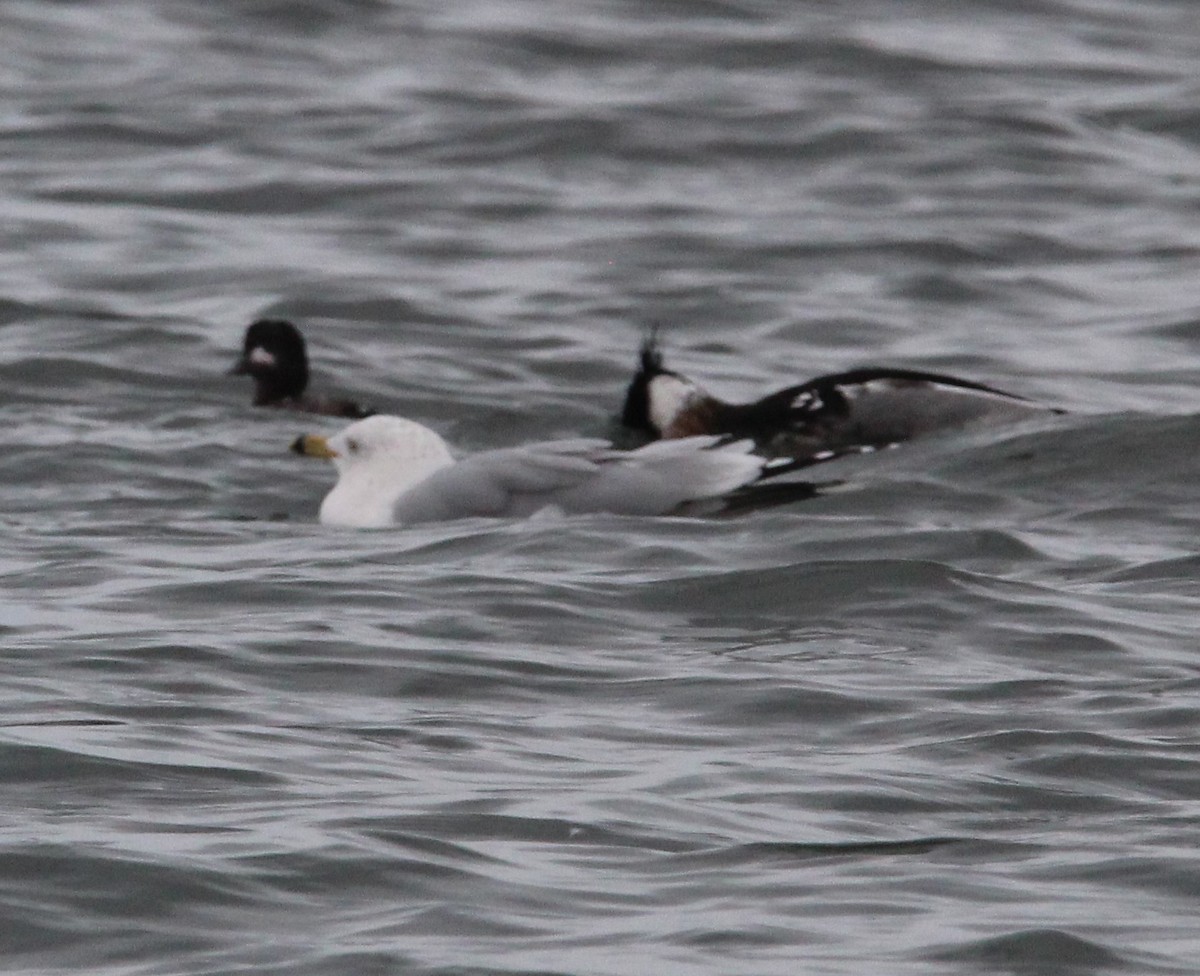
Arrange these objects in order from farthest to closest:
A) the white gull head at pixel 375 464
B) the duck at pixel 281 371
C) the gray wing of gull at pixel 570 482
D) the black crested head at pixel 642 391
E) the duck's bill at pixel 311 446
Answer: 1. the duck at pixel 281 371
2. the black crested head at pixel 642 391
3. the duck's bill at pixel 311 446
4. the white gull head at pixel 375 464
5. the gray wing of gull at pixel 570 482

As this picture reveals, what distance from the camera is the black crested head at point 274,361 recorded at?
14.4m

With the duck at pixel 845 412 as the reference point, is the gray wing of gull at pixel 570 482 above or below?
above

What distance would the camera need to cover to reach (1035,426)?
13000mm

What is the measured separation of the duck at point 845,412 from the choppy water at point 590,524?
0.57 m

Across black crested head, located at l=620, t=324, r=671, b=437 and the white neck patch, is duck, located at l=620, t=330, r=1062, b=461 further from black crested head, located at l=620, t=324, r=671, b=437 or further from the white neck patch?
the white neck patch

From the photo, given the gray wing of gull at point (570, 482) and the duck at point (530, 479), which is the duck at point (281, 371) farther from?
the gray wing of gull at point (570, 482)

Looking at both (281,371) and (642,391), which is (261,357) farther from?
(642,391)

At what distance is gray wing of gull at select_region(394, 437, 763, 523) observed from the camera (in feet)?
36.8

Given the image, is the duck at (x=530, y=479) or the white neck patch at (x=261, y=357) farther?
the white neck patch at (x=261, y=357)

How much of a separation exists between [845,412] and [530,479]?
268cm

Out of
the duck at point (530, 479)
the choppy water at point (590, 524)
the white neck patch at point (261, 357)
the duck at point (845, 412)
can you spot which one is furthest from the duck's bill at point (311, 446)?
the white neck patch at point (261, 357)

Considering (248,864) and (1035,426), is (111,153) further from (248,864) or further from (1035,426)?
(248,864)

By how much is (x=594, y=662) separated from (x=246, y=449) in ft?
16.6

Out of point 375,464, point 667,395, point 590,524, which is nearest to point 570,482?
point 590,524
